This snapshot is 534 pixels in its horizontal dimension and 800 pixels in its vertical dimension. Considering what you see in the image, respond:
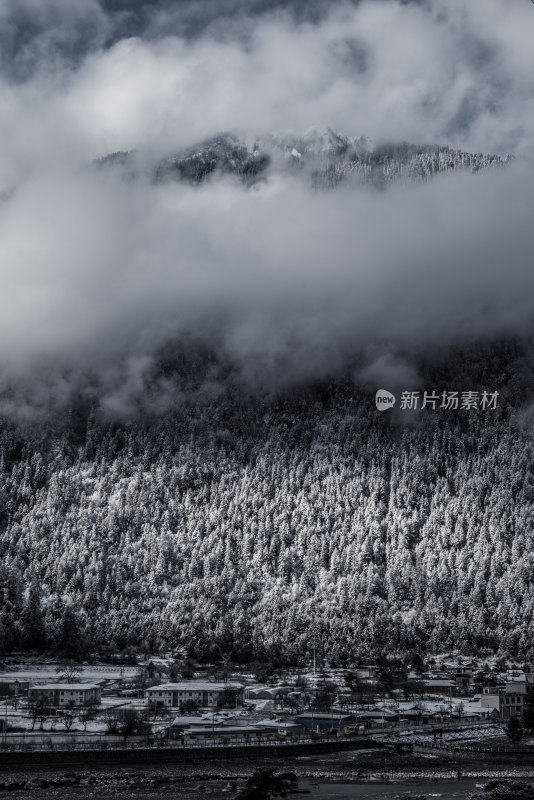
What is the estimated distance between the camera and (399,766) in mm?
100500

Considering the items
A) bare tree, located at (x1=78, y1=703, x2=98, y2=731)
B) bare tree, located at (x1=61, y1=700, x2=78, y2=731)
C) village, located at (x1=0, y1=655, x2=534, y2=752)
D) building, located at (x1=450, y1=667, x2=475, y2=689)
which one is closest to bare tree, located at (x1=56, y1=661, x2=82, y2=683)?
village, located at (x1=0, y1=655, x2=534, y2=752)

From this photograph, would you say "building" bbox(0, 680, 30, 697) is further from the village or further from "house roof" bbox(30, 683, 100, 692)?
"house roof" bbox(30, 683, 100, 692)

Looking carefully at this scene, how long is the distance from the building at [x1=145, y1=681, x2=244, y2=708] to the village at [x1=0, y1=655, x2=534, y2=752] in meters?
0.16

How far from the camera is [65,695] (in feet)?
456

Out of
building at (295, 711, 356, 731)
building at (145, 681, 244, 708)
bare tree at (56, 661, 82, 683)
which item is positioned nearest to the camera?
building at (295, 711, 356, 731)

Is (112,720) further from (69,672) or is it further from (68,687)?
(69,672)

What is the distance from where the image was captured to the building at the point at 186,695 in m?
140

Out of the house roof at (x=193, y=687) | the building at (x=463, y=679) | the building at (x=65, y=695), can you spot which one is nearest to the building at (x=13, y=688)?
the building at (x=65, y=695)

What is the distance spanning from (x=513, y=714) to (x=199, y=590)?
66.2m

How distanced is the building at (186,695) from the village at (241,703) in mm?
157

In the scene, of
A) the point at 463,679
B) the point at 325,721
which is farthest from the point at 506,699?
the point at 325,721

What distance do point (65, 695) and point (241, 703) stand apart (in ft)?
74.5

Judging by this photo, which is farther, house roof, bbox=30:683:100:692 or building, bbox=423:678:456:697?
building, bbox=423:678:456:697

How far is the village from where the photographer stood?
118 metres
